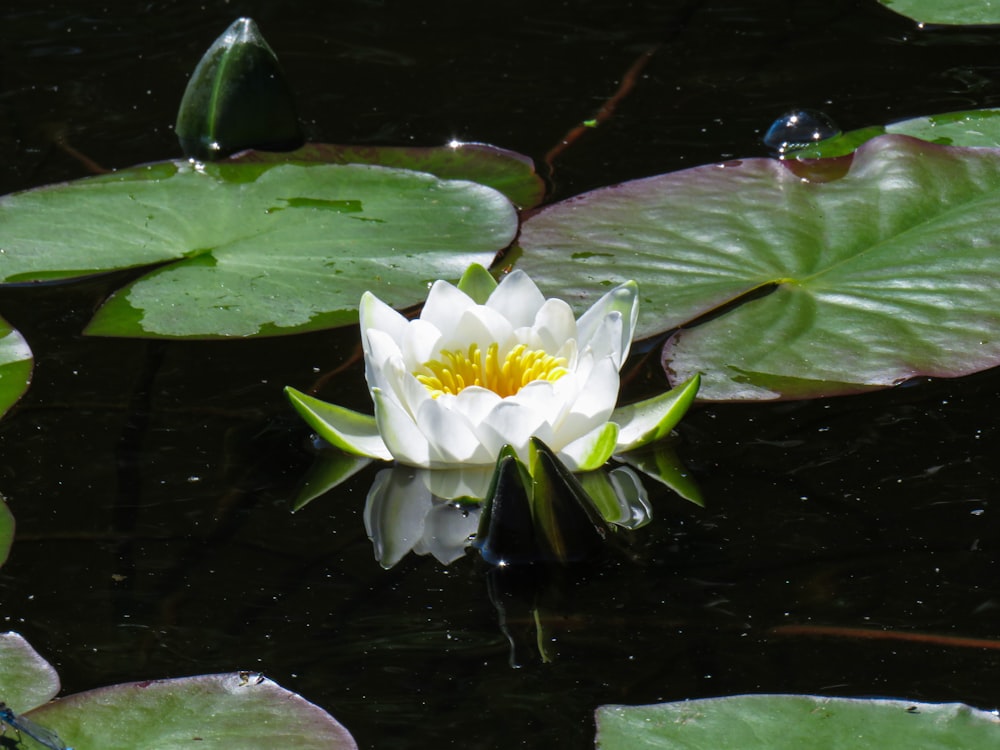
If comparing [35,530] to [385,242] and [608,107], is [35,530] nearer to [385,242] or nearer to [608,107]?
[385,242]

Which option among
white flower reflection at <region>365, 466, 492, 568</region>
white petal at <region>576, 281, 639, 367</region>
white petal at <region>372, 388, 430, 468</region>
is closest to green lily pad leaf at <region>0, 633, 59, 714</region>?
white flower reflection at <region>365, 466, 492, 568</region>

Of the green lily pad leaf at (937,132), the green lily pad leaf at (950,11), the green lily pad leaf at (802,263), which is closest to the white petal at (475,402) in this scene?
the green lily pad leaf at (802,263)

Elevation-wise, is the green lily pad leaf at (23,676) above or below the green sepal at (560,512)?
below

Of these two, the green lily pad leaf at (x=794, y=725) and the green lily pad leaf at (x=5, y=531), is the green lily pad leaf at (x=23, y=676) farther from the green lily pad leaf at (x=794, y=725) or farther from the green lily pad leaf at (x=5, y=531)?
the green lily pad leaf at (x=794, y=725)

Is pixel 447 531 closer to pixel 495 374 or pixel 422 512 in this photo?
pixel 422 512

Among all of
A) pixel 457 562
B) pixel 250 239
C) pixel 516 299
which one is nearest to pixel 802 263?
pixel 516 299

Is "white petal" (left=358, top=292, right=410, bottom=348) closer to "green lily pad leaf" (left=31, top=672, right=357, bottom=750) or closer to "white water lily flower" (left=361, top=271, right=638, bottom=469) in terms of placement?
"white water lily flower" (left=361, top=271, right=638, bottom=469)

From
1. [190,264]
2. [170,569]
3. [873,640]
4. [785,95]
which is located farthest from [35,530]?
[785,95]
